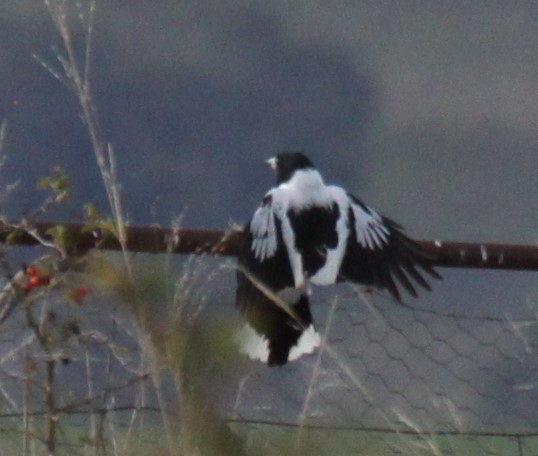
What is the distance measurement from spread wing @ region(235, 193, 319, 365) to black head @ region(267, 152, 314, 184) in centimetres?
63

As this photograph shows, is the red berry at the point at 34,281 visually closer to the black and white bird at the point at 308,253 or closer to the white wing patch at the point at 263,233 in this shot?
the black and white bird at the point at 308,253

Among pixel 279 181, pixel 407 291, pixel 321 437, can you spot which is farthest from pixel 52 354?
pixel 279 181

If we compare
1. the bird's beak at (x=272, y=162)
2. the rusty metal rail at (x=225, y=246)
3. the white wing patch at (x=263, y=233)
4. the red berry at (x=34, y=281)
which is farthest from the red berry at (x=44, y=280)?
the bird's beak at (x=272, y=162)

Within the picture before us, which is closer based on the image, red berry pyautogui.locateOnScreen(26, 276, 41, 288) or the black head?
red berry pyautogui.locateOnScreen(26, 276, 41, 288)

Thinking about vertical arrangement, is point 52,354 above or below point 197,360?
below

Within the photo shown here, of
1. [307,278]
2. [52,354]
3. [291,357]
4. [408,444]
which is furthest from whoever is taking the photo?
[307,278]

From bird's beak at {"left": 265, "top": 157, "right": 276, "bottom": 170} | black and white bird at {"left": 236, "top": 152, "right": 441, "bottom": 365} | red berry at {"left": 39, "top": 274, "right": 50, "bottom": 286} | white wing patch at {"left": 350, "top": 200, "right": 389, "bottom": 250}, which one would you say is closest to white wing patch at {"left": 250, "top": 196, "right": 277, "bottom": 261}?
black and white bird at {"left": 236, "top": 152, "right": 441, "bottom": 365}

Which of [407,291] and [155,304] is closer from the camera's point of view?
[155,304]

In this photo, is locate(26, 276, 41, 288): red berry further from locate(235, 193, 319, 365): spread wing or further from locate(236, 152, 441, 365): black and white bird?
locate(236, 152, 441, 365): black and white bird

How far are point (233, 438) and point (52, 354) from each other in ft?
2.49

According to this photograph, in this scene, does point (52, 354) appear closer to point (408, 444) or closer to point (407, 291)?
point (408, 444)

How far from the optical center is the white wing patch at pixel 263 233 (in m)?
2.94

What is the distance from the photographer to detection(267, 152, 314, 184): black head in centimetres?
392

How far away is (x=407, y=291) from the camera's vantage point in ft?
10.8
